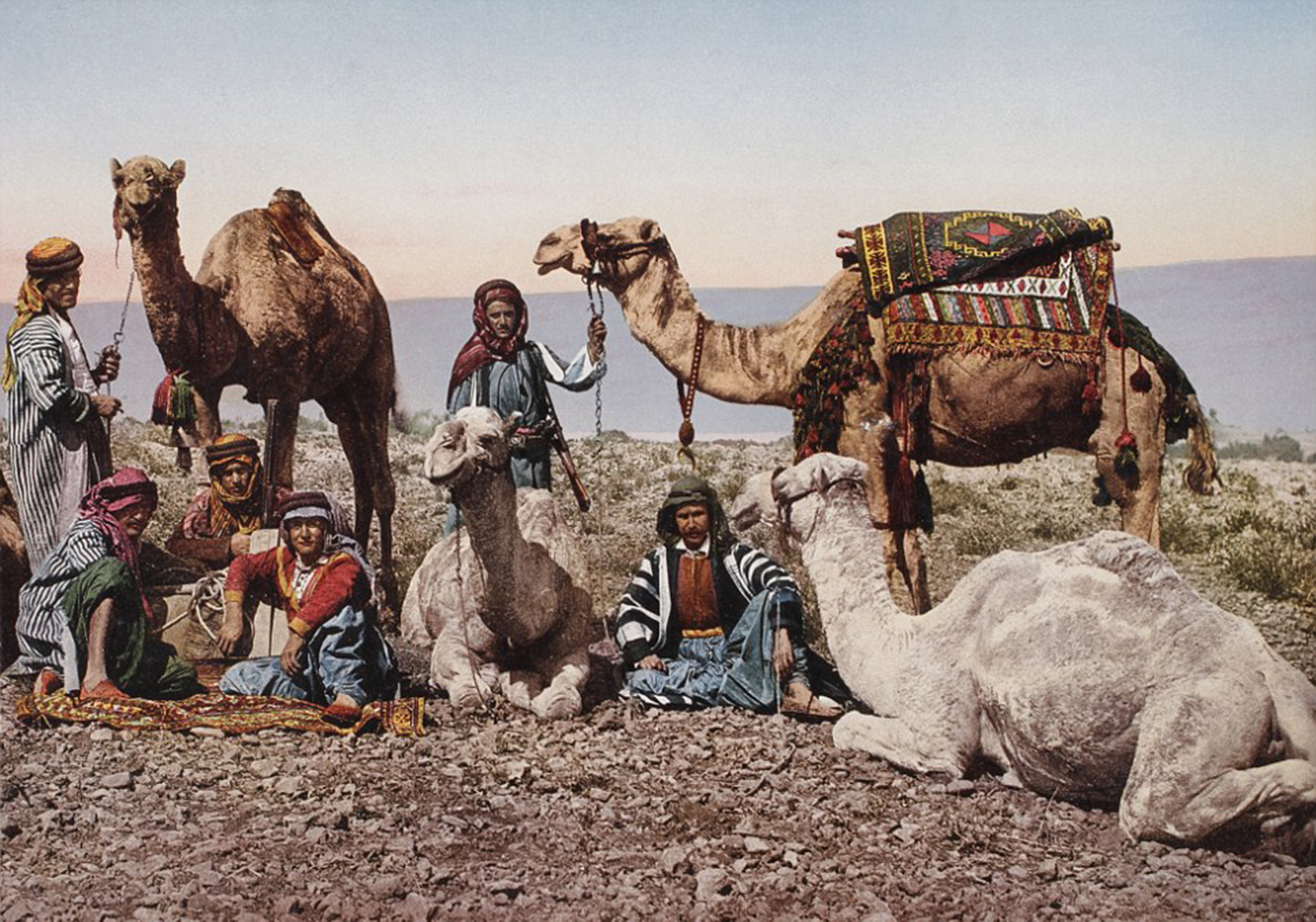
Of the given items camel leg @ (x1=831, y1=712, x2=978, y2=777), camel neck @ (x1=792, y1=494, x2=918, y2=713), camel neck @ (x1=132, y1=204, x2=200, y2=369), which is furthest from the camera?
camel neck @ (x1=132, y1=204, x2=200, y2=369)

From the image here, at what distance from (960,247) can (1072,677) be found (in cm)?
318

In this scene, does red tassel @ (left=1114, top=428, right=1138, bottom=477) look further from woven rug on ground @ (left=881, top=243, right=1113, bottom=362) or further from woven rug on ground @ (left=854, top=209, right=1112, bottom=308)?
woven rug on ground @ (left=854, top=209, right=1112, bottom=308)

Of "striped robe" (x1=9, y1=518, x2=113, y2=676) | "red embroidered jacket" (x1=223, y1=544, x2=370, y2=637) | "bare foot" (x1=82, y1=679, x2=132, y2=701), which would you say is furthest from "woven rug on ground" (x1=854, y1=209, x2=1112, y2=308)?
"bare foot" (x1=82, y1=679, x2=132, y2=701)

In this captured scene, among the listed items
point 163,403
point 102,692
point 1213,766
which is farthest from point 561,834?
point 163,403

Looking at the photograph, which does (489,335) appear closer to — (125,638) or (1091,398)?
(125,638)

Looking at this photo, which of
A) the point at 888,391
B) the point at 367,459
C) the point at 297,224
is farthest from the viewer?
the point at 367,459

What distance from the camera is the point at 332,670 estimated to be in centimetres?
721

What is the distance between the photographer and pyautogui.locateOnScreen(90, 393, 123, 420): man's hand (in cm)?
773

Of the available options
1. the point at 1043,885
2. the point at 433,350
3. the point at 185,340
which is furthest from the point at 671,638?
the point at 433,350

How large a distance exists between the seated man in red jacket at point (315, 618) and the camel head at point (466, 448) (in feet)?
2.87

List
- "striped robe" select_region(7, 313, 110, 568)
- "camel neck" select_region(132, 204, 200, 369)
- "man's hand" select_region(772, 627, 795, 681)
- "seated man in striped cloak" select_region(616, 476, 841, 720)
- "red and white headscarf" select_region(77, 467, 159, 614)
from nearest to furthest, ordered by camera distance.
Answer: "man's hand" select_region(772, 627, 795, 681)
"seated man in striped cloak" select_region(616, 476, 841, 720)
"red and white headscarf" select_region(77, 467, 159, 614)
"striped robe" select_region(7, 313, 110, 568)
"camel neck" select_region(132, 204, 200, 369)

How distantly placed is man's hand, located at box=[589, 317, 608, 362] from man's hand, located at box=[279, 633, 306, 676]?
218cm

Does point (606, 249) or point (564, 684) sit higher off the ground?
point (606, 249)

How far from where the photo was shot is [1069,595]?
5.79 meters
